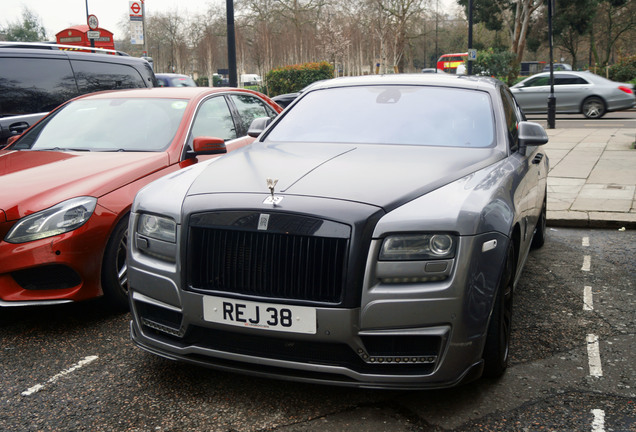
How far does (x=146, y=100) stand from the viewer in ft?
18.9

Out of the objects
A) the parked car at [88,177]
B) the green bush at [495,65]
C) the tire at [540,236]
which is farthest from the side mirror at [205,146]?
the green bush at [495,65]

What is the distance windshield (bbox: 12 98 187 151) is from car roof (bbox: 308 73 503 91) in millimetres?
1302

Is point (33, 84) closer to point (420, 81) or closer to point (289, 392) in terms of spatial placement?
point (420, 81)

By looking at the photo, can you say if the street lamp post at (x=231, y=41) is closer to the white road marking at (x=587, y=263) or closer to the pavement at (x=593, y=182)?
the pavement at (x=593, y=182)

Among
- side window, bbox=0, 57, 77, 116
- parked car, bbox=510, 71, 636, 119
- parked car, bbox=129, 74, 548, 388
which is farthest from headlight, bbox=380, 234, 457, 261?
parked car, bbox=510, 71, 636, 119

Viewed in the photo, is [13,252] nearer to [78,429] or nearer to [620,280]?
[78,429]

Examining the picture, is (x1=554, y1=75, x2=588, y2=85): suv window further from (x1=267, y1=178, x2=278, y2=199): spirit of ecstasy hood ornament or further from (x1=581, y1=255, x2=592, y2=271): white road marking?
(x1=267, y1=178, x2=278, y2=199): spirit of ecstasy hood ornament

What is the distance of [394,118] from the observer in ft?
14.3

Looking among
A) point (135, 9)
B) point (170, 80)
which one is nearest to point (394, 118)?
point (170, 80)

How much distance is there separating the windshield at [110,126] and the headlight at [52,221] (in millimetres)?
1118

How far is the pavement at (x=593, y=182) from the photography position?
282 inches

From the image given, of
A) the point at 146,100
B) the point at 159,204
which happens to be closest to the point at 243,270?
the point at 159,204

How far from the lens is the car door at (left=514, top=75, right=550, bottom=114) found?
22.4 m

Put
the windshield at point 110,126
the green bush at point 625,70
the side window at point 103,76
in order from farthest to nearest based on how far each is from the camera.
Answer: the green bush at point 625,70, the side window at point 103,76, the windshield at point 110,126
